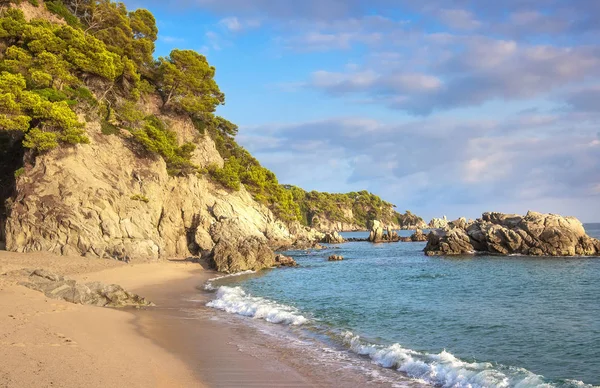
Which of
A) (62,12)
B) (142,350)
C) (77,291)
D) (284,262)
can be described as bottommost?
(284,262)

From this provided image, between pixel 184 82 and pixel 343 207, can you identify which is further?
pixel 343 207

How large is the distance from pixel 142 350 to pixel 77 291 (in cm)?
815

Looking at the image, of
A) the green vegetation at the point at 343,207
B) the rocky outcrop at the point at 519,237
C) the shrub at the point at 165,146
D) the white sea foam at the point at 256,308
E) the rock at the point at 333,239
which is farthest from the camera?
the green vegetation at the point at 343,207

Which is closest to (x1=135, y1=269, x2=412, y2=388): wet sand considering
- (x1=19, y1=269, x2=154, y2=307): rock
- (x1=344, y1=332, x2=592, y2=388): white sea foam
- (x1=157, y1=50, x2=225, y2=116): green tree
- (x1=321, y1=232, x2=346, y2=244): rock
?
(x1=344, y1=332, x2=592, y2=388): white sea foam

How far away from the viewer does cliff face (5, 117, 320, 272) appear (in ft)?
102

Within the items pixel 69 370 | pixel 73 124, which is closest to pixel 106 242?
pixel 73 124

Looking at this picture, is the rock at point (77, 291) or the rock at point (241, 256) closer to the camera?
the rock at point (77, 291)

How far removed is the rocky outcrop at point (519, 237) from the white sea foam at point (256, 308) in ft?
130

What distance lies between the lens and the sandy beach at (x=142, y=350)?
28.6ft

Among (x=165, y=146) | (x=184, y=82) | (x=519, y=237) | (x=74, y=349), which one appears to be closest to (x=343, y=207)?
(x=519, y=237)

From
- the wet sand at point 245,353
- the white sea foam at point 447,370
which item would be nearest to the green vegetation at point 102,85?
the wet sand at point 245,353

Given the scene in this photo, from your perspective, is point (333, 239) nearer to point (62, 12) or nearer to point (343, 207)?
point (62, 12)

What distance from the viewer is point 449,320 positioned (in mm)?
16922

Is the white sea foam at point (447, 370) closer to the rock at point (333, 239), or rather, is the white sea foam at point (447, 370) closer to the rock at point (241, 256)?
the rock at point (241, 256)
